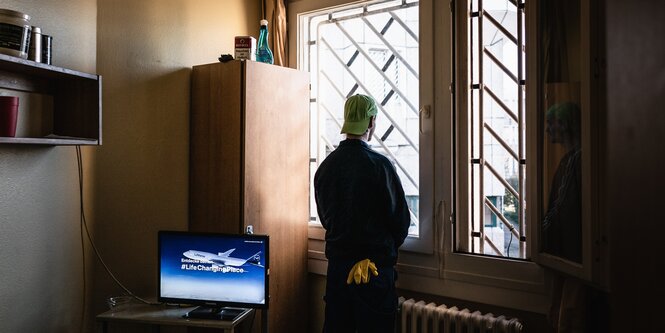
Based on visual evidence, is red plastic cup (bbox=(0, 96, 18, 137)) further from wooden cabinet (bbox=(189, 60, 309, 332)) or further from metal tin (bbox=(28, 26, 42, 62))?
wooden cabinet (bbox=(189, 60, 309, 332))

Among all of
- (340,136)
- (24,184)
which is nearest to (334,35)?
(340,136)

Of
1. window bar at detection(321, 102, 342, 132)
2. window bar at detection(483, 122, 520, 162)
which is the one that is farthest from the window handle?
window bar at detection(321, 102, 342, 132)

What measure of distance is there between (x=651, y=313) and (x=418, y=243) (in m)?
1.68

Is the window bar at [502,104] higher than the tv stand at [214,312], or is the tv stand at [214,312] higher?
the window bar at [502,104]

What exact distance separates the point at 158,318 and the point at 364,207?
949 millimetres

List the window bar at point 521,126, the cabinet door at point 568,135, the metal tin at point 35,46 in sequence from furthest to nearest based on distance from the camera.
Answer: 1. the window bar at point 521,126
2. the metal tin at point 35,46
3. the cabinet door at point 568,135

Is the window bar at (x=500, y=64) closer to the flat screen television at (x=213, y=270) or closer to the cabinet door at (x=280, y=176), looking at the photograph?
the cabinet door at (x=280, y=176)

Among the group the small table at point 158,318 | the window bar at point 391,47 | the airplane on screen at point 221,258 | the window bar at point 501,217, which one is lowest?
the small table at point 158,318

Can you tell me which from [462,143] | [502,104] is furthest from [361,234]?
[502,104]

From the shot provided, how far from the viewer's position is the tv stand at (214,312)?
1.99 metres

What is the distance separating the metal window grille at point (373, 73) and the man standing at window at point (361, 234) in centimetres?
41

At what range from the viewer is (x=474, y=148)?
2.35 metres

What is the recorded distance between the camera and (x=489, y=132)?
2.32m

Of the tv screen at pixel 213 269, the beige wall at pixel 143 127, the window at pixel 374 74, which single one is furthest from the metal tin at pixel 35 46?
the window at pixel 374 74
